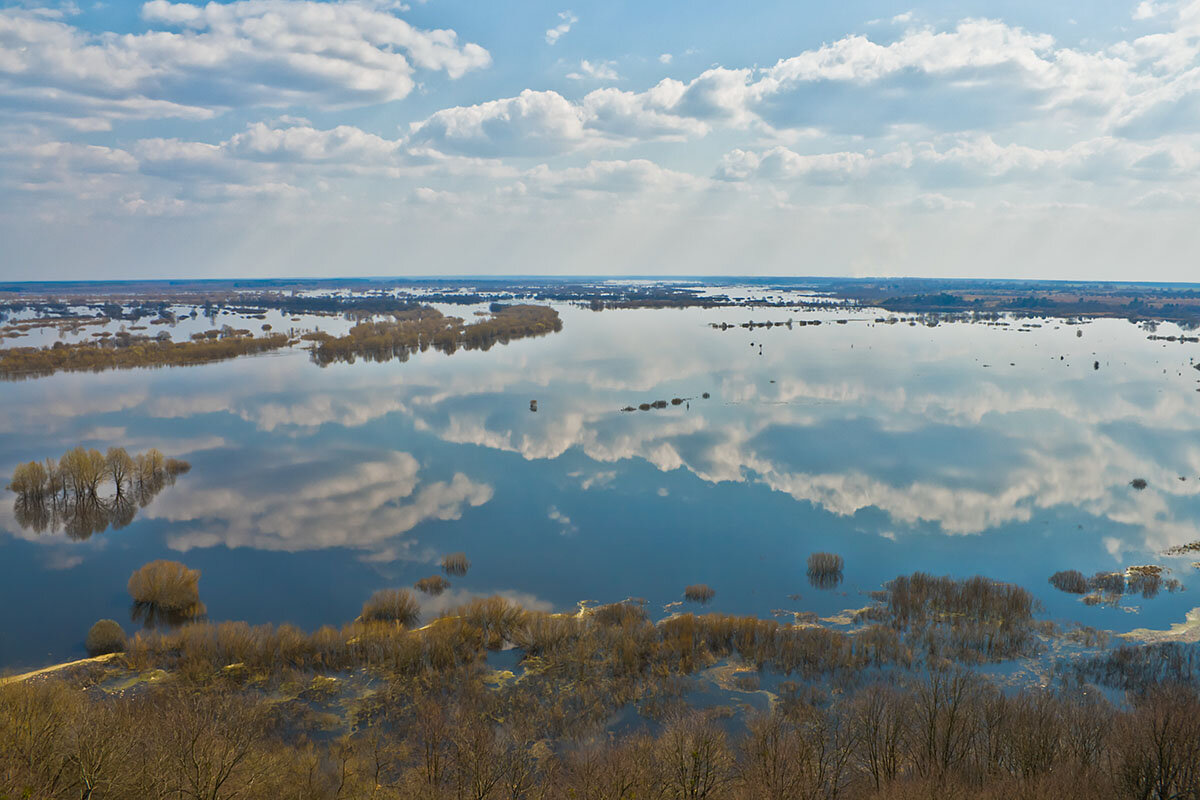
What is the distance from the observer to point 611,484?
127 feet

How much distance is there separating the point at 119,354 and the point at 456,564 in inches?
2702

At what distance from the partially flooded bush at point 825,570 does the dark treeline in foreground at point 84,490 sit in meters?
32.0

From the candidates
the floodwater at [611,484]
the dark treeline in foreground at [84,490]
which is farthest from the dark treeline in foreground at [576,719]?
the dark treeline in foreground at [84,490]

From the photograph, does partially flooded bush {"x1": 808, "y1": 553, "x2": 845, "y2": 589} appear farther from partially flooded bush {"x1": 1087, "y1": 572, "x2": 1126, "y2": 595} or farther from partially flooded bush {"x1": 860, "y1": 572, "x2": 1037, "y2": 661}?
partially flooded bush {"x1": 1087, "y1": 572, "x2": 1126, "y2": 595}

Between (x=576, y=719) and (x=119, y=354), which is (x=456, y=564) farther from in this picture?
(x=119, y=354)

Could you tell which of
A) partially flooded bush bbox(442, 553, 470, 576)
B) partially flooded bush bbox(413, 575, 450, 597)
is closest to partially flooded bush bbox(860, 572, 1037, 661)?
partially flooded bush bbox(442, 553, 470, 576)

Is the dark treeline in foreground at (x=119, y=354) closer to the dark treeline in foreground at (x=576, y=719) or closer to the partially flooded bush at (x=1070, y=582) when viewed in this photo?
the dark treeline in foreground at (x=576, y=719)

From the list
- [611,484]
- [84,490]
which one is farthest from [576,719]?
[84,490]

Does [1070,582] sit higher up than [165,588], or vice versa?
[1070,582]

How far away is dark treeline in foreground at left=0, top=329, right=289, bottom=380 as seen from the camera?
71.5 m

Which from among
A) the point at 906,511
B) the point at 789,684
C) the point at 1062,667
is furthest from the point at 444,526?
the point at 1062,667

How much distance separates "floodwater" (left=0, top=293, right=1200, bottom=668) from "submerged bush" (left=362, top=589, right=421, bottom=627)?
34.2 inches

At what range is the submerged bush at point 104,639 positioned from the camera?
870 inches

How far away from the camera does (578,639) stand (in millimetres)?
22406
